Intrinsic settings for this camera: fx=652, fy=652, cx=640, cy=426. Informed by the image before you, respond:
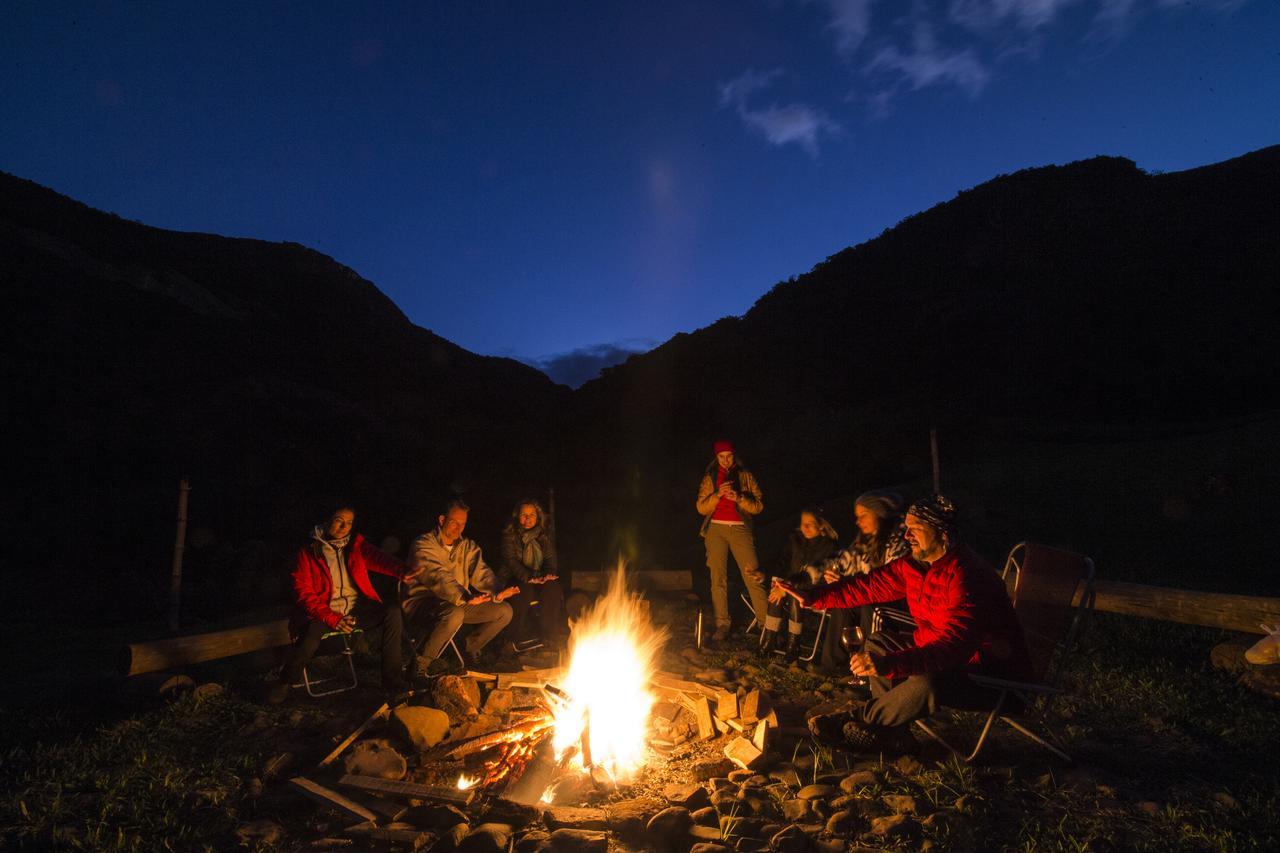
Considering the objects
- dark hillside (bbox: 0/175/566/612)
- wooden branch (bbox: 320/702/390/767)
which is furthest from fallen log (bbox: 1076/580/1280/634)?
dark hillside (bbox: 0/175/566/612)

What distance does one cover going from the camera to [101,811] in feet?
10.3

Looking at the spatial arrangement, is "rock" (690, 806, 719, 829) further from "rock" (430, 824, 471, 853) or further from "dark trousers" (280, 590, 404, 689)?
"dark trousers" (280, 590, 404, 689)

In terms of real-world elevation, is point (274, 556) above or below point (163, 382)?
below

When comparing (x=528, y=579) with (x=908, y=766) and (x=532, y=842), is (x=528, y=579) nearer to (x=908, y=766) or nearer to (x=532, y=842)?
(x=532, y=842)

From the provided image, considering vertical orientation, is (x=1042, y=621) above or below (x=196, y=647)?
above

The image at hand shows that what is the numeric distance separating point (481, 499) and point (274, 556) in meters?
6.45

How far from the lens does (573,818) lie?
9.99ft

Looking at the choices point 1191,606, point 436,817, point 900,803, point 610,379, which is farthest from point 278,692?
point 610,379

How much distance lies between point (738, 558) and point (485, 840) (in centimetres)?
381

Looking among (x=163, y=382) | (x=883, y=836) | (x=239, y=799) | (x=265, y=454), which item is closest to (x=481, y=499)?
(x=265, y=454)

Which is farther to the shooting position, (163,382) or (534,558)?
(163,382)

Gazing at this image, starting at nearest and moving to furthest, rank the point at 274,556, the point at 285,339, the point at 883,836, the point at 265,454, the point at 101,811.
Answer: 1. the point at 883,836
2. the point at 101,811
3. the point at 274,556
4. the point at 265,454
5. the point at 285,339

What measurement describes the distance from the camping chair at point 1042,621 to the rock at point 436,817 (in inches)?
96.8

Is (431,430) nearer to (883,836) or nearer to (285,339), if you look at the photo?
(285,339)
